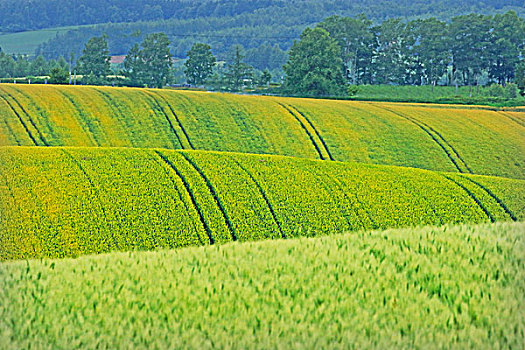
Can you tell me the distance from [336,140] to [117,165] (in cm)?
1980

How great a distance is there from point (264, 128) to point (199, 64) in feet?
135

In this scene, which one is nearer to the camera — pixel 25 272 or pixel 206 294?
pixel 206 294

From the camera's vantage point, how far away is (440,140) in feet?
129

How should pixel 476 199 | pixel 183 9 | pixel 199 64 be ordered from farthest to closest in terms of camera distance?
pixel 183 9 → pixel 199 64 → pixel 476 199

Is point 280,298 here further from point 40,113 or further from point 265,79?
point 265,79

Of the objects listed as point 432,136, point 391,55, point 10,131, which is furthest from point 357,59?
point 10,131

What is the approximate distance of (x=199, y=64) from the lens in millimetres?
78875

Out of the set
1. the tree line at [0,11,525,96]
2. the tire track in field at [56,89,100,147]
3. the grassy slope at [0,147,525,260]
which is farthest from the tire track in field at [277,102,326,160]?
the tree line at [0,11,525,96]

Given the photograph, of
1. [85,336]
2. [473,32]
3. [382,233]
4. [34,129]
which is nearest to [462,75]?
[473,32]

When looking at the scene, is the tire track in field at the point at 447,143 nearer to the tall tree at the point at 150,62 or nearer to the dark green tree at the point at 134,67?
the tall tree at the point at 150,62

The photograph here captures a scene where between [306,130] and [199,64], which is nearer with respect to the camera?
[306,130]

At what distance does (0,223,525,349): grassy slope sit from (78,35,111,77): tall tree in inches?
2653

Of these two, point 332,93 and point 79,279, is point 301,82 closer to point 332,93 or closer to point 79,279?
point 332,93

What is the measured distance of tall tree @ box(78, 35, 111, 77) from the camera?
72.8 metres
